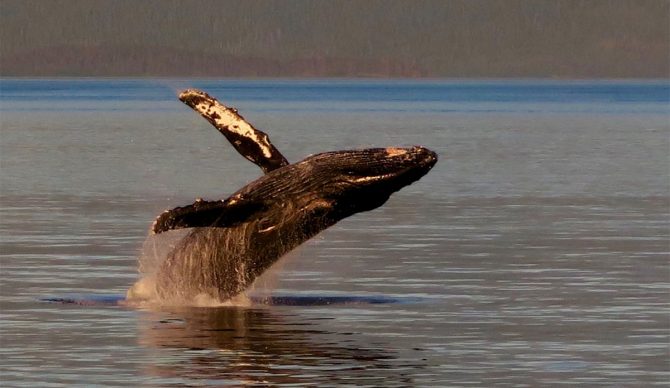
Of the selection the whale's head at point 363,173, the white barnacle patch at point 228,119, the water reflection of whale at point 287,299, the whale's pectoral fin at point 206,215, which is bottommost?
the water reflection of whale at point 287,299

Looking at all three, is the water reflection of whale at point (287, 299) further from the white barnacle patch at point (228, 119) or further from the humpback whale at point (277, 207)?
the white barnacle patch at point (228, 119)

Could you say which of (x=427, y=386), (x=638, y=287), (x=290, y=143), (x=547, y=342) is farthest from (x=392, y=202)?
(x=290, y=143)

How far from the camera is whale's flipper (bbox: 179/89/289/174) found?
24.9 m

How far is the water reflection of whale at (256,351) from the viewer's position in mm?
19125

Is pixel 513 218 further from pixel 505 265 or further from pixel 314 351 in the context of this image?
pixel 314 351

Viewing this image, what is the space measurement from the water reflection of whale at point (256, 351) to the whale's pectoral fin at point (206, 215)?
1139mm

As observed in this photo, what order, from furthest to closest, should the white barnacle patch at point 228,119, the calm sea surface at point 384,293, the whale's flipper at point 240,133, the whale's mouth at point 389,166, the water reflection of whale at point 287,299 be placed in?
the water reflection of whale at point 287,299 < the white barnacle patch at point 228,119 < the whale's flipper at point 240,133 < the whale's mouth at point 389,166 < the calm sea surface at point 384,293

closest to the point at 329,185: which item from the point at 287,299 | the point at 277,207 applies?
the point at 277,207

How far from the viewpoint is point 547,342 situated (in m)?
21.6

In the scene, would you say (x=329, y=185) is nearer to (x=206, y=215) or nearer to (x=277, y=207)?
(x=277, y=207)

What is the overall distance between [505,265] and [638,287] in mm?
3342

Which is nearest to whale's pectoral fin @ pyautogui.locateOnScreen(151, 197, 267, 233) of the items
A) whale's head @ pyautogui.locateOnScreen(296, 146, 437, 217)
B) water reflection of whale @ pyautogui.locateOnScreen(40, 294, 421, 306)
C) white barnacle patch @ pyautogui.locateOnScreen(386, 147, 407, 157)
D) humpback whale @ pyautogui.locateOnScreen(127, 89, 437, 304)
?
humpback whale @ pyautogui.locateOnScreen(127, 89, 437, 304)

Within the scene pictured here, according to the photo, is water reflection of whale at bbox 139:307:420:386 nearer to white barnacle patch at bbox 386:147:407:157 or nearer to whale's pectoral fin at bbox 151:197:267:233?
whale's pectoral fin at bbox 151:197:267:233

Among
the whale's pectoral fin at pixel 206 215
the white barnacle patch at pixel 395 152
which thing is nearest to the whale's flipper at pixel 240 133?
the whale's pectoral fin at pixel 206 215
